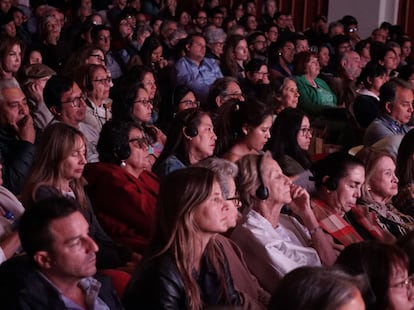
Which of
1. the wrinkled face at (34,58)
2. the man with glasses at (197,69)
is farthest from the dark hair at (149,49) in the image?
the wrinkled face at (34,58)

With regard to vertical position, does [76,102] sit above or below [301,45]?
above

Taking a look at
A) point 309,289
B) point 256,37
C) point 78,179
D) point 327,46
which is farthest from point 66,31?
point 309,289

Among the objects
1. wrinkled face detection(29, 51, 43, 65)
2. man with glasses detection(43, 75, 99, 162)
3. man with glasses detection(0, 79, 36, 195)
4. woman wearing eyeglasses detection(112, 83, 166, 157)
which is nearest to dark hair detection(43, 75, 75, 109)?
A: man with glasses detection(43, 75, 99, 162)

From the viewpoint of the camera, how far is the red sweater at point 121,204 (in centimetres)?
296

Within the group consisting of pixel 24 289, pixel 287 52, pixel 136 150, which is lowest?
pixel 287 52

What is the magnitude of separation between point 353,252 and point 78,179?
119 centimetres

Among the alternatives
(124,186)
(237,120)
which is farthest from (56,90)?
(124,186)

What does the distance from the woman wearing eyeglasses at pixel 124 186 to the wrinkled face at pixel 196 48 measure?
8.38 ft

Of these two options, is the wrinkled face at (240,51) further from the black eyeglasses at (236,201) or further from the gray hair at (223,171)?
the black eyeglasses at (236,201)

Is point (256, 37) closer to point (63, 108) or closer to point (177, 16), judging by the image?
point (177, 16)

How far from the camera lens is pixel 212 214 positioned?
2.19 meters

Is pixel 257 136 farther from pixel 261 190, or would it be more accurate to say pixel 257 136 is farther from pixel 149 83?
pixel 261 190

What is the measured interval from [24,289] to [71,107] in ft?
6.66

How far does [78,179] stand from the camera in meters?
2.87
